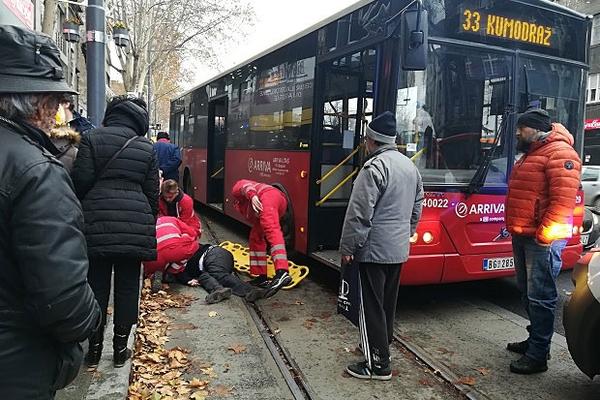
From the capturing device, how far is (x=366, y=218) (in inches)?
150

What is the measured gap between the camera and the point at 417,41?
462 centimetres

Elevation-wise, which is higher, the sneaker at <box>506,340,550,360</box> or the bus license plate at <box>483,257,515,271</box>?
the bus license plate at <box>483,257,515,271</box>

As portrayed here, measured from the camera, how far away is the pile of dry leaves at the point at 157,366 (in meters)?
3.68

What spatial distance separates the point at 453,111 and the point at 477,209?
102 cm

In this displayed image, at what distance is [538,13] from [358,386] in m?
4.34

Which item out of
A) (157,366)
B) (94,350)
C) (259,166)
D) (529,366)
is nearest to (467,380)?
(529,366)

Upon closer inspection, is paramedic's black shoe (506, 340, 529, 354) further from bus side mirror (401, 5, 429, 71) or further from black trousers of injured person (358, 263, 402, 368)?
bus side mirror (401, 5, 429, 71)

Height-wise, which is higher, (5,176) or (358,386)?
(5,176)

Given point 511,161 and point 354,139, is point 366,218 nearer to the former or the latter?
point 511,161

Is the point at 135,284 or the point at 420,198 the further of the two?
the point at 420,198

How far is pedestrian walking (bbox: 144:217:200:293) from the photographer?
600 cm

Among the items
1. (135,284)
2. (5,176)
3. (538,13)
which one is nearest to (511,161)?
(538,13)

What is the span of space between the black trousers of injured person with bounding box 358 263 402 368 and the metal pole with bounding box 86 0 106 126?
543cm

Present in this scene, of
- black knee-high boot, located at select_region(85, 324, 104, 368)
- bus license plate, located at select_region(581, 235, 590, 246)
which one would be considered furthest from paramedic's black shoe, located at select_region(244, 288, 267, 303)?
bus license plate, located at select_region(581, 235, 590, 246)
